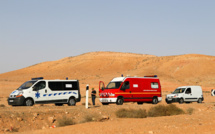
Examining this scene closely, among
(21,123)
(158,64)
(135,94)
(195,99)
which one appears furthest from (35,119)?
(158,64)

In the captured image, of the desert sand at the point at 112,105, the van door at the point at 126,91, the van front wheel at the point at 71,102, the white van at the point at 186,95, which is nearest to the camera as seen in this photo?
the desert sand at the point at 112,105

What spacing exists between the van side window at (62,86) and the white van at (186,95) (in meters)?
10.4

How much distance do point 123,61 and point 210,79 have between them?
42.5 m

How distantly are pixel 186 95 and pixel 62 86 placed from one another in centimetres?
1269

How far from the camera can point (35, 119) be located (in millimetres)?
18062

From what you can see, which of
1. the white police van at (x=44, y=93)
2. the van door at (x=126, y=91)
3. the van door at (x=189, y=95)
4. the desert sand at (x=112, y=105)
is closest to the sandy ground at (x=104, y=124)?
the desert sand at (x=112, y=105)

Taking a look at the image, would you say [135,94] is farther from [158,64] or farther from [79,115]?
[158,64]

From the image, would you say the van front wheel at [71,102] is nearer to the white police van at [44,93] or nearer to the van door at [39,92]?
the white police van at [44,93]

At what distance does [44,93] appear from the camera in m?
24.4

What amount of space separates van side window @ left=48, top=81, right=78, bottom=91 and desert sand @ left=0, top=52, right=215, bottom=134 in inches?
61.8

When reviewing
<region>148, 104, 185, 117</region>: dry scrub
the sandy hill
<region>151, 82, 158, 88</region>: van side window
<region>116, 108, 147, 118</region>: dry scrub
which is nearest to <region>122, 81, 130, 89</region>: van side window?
<region>151, 82, 158, 88</region>: van side window

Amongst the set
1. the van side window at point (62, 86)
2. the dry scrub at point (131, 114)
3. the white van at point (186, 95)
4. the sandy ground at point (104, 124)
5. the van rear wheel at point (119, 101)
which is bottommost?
the sandy ground at point (104, 124)

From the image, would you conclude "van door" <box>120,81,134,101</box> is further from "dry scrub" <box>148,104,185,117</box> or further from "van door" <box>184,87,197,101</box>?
"van door" <box>184,87,197,101</box>

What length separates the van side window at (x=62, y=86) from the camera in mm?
24909
